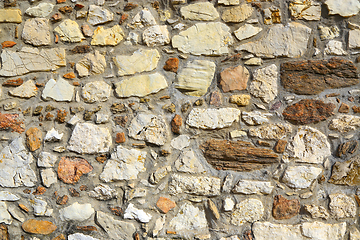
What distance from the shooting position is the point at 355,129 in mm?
1583

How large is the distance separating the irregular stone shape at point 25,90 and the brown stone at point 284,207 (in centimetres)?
178

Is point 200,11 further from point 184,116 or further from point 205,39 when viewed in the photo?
point 184,116

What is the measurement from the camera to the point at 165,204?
1584mm

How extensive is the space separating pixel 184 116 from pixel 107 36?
74 cm

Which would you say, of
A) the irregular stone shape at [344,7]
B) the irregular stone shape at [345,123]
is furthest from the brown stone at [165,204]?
the irregular stone shape at [344,7]

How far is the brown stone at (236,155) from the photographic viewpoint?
5.21 feet

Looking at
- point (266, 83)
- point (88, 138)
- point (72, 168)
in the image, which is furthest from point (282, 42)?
point (72, 168)

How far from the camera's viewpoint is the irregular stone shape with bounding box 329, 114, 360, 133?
5.16ft

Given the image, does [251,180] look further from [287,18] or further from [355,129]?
[287,18]

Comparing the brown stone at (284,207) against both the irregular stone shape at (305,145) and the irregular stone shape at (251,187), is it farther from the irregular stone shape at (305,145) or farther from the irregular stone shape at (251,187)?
the irregular stone shape at (305,145)

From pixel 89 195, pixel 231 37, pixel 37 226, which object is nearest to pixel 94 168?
pixel 89 195

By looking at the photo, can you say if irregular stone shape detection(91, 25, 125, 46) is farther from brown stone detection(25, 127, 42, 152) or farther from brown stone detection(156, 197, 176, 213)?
brown stone detection(156, 197, 176, 213)

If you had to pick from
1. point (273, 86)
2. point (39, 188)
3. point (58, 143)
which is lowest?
point (39, 188)

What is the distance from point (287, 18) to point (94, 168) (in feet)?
5.38
